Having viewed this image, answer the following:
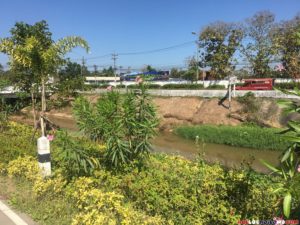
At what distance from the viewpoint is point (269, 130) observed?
20297 mm

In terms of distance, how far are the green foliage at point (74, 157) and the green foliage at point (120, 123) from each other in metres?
0.34

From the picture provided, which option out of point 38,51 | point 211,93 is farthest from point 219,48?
point 38,51

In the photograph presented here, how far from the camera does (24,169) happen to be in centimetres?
727

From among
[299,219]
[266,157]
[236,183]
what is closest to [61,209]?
[236,183]

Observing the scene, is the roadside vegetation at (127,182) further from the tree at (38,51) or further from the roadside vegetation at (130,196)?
the tree at (38,51)

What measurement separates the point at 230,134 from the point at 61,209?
56.9 feet

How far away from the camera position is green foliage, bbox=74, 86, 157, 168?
19.7 feet

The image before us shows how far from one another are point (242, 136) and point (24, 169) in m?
15.9

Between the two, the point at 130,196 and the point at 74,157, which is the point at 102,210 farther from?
the point at 74,157

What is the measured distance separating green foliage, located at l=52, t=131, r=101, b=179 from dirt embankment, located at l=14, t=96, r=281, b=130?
17.3m

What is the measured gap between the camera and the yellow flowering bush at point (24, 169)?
6.89 m

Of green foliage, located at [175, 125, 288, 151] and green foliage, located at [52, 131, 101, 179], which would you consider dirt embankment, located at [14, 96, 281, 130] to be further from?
green foliage, located at [52, 131, 101, 179]

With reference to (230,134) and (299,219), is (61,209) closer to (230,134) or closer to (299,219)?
(299,219)

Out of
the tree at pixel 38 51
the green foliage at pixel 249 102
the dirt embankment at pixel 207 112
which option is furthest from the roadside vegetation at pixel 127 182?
the green foliage at pixel 249 102
